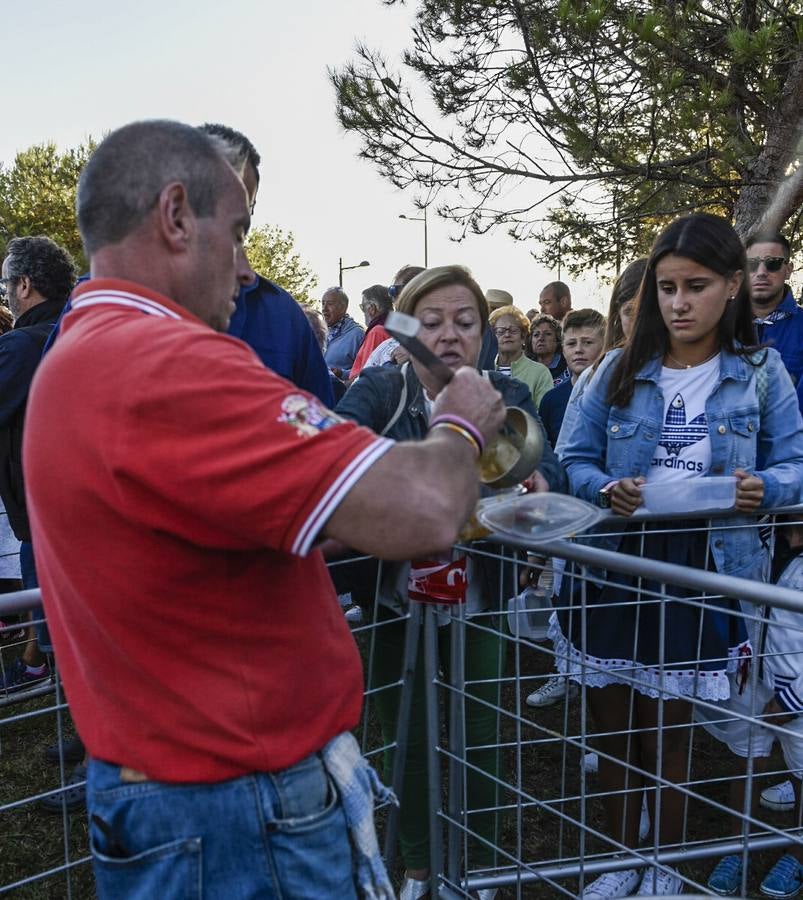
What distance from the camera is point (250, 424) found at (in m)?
1.10

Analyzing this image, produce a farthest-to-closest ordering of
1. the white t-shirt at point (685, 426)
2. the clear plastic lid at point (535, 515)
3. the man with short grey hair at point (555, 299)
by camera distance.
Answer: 1. the man with short grey hair at point (555, 299)
2. the white t-shirt at point (685, 426)
3. the clear plastic lid at point (535, 515)

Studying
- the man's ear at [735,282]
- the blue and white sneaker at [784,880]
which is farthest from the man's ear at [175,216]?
the blue and white sneaker at [784,880]

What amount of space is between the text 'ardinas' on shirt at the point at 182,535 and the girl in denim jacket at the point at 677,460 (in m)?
1.45

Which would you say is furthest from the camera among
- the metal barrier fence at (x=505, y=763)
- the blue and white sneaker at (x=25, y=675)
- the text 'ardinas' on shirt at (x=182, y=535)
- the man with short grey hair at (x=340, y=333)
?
the man with short grey hair at (x=340, y=333)

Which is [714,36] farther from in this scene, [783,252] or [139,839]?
[139,839]

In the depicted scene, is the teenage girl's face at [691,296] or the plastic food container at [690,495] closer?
the plastic food container at [690,495]

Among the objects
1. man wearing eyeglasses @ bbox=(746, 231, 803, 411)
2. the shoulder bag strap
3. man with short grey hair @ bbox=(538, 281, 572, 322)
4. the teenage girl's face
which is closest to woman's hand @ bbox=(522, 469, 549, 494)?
the shoulder bag strap

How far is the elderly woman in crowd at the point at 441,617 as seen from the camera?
2584 mm

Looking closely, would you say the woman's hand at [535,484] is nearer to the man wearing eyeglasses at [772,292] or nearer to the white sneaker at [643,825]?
the white sneaker at [643,825]

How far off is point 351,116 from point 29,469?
7.72 metres

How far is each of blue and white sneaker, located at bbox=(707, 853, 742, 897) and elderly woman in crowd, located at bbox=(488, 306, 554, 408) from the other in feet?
10.4

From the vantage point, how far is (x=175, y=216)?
50.1 inches

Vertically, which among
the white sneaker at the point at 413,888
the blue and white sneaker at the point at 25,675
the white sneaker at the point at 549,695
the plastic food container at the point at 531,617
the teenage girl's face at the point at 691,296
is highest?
the teenage girl's face at the point at 691,296

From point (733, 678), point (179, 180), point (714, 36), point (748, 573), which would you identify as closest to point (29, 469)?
point (179, 180)
